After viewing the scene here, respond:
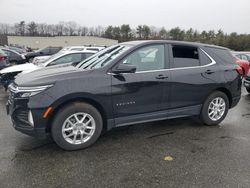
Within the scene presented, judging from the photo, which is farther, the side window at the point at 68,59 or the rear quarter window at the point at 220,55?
the side window at the point at 68,59

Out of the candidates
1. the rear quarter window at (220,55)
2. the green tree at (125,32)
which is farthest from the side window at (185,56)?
the green tree at (125,32)

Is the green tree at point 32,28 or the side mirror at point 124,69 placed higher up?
the green tree at point 32,28

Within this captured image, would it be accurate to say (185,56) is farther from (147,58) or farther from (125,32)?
(125,32)

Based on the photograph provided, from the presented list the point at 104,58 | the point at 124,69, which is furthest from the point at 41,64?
the point at 124,69

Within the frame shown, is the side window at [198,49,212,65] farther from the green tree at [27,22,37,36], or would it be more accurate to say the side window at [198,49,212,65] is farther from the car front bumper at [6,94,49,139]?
the green tree at [27,22,37,36]

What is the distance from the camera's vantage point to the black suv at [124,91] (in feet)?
11.7

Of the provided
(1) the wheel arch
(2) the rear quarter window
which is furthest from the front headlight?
(2) the rear quarter window

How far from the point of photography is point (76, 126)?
3750 mm

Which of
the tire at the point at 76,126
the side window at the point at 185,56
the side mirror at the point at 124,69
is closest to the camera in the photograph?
the tire at the point at 76,126

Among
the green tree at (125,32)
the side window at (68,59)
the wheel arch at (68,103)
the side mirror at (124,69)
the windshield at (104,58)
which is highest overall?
the green tree at (125,32)

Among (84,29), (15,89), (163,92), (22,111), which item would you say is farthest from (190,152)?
(84,29)

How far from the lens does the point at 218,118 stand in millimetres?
5051

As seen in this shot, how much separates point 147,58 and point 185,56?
0.86 meters

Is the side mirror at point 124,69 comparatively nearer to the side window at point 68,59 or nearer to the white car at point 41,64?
the white car at point 41,64
